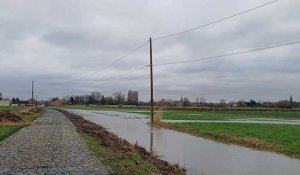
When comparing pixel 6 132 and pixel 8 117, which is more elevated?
pixel 8 117

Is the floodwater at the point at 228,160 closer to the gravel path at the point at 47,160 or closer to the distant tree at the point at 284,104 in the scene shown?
the gravel path at the point at 47,160

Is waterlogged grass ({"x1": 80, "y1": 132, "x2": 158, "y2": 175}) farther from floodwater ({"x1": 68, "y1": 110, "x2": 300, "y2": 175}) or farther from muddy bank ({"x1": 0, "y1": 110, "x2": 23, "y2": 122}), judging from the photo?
muddy bank ({"x1": 0, "y1": 110, "x2": 23, "y2": 122})

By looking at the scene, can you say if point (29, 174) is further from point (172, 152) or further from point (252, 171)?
point (172, 152)

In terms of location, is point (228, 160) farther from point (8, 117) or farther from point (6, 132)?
point (8, 117)

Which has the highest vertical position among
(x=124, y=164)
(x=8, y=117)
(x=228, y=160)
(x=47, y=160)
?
(x=8, y=117)

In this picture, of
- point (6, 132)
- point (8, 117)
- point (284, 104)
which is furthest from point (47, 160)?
point (284, 104)

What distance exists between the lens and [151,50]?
155 feet

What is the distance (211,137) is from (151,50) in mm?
20818

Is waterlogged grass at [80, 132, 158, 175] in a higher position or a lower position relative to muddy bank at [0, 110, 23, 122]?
lower

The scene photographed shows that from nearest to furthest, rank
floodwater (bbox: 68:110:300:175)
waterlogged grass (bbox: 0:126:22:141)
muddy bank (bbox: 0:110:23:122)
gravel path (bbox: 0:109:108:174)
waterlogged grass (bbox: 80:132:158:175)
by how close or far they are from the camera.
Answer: gravel path (bbox: 0:109:108:174) → waterlogged grass (bbox: 80:132:158:175) → floodwater (bbox: 68:110:300:175) → waterlogged grass (bbox: 0:126:22:141) → muddy bank (bbox: 0:110:23:122)

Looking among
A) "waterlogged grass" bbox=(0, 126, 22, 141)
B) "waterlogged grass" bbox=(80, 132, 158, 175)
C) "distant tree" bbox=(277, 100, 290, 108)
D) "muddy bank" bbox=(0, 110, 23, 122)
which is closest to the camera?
"waterlogged grass" bbox=(80, 132, 158, 175)

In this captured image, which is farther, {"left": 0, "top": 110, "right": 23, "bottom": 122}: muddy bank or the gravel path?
{"left": 0, "top": 110, "right": 23, "bottom": 122}: muddy bank

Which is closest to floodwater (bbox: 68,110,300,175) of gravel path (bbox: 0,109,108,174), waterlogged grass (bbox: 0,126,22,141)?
gravel path (bbox: 0,109,108,174)

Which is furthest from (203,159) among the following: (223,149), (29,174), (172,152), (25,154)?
(29,174)
